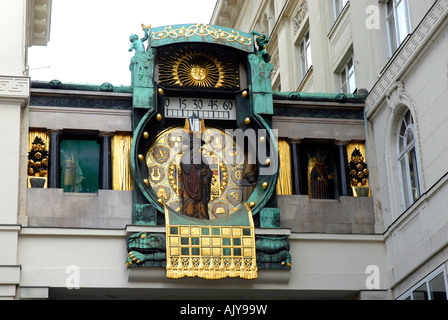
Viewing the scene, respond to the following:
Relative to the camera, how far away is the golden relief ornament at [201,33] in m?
22.7

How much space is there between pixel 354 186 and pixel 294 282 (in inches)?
104

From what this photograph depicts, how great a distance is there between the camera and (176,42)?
22.6 metres

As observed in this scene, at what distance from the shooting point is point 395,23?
22.8m

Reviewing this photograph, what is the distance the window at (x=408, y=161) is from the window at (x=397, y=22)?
1757 millimetres

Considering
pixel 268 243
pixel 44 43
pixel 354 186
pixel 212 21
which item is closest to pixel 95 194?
pixel 268 243

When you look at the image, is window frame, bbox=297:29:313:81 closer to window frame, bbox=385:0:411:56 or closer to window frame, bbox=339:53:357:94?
window frame, bbox=339:53:357:94

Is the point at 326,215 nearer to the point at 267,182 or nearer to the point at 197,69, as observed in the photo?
the point at 267,182

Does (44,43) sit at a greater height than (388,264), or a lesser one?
greater

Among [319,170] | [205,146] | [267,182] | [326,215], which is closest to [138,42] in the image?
[205,146]

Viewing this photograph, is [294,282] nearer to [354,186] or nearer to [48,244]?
[354,186]

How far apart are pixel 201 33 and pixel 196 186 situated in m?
3.38

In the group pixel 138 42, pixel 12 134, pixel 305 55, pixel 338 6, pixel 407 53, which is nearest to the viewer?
pixel 407 53

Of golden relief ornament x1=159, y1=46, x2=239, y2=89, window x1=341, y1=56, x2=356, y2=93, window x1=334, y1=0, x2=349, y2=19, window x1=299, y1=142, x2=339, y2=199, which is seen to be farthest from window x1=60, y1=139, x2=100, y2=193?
window x1=334, y1=0, x2=349, y2=19
